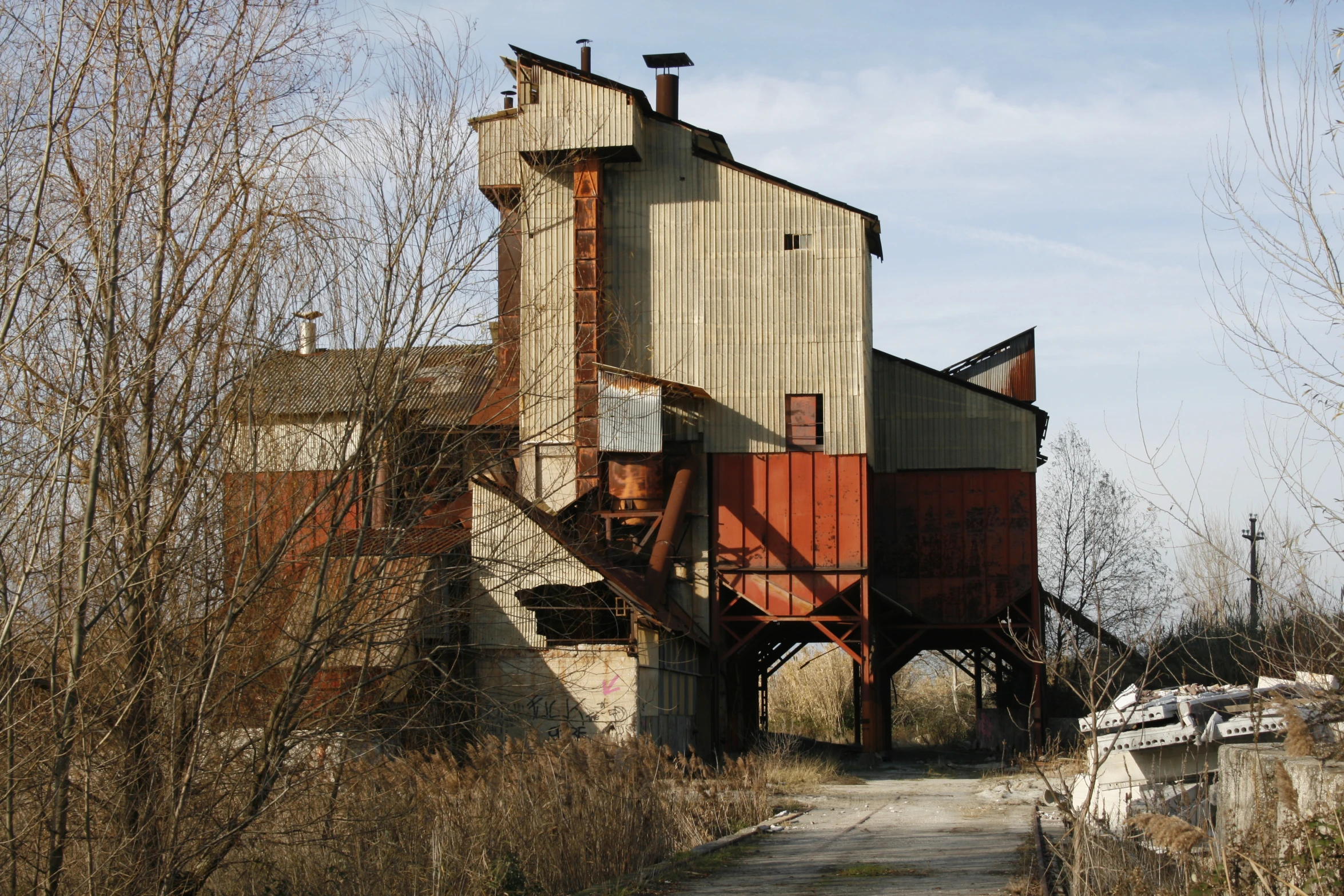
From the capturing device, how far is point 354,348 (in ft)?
32.4

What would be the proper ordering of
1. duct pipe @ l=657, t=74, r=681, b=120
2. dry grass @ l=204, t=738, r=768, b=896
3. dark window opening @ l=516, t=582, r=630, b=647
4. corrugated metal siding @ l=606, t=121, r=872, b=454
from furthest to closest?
duct pipe @ l=657, t=74, r=681, b=120
corrugated metal siding @ l=606, t=121, r=872, b=454
dark window opening @ l=516, t=582, r=630, b=647
dry grass @ l=204, t=738, r=768, b=896

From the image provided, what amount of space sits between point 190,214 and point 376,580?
10.0 ft

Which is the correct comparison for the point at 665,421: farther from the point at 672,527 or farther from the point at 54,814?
the point at 54,814

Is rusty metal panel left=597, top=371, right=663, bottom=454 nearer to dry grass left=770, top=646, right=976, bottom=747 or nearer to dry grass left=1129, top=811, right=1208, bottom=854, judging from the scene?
dry grass left=770, top=646, right=976, bottom=747

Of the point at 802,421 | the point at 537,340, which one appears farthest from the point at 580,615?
the point at 537,340

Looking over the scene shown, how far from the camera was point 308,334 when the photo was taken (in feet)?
33.2

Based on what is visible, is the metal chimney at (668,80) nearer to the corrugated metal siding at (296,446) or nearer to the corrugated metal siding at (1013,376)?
the corrugated metal siding at (1013,376)

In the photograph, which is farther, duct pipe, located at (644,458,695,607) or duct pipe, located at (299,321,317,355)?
duct pipe, located at (644,458,695,607)

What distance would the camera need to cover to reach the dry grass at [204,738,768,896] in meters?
9.96

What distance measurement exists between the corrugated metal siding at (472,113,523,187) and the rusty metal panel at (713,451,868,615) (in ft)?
45.6

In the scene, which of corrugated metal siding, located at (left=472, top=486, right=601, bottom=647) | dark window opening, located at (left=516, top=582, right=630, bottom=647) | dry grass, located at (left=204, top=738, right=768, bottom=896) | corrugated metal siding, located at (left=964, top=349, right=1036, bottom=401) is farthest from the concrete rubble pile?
corrugated metal siding, located at (left=964, top=349, right=1036, bottom=401)

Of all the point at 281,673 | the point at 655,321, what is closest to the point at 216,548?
the point at 281,673

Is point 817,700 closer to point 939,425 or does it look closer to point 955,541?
point 955,541

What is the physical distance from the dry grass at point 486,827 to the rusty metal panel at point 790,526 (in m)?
12.1
